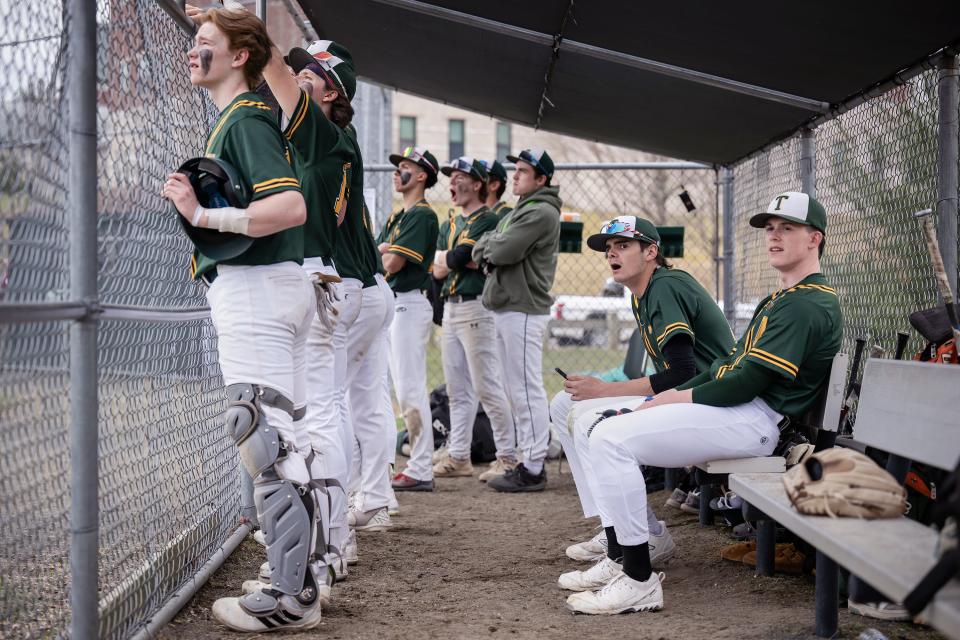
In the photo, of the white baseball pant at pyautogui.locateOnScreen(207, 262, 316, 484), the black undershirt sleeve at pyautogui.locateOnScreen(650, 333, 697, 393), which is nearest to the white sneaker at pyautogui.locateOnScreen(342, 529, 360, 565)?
the white baseball pant at pyautogui.locateOnScreen(207, 262, 316, 484)

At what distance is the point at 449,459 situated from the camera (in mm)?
7238

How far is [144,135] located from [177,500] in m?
1.42

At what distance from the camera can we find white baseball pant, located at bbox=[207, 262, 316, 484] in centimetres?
310

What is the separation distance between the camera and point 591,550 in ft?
14.8

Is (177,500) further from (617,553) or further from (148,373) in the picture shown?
(617,553)

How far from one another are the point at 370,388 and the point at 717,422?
186 centimetres

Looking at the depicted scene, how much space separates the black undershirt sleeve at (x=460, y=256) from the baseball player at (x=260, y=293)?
3.54m

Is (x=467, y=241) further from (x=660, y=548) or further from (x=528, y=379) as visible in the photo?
(x=660, y=548)

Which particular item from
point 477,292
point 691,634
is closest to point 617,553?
point 691,634

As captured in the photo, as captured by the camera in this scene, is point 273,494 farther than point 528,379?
No

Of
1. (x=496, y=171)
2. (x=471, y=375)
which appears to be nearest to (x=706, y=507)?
(x=471, y=375)

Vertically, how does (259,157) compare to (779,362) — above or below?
above

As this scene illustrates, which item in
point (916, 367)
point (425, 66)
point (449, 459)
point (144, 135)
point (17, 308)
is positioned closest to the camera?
point (17, 308)

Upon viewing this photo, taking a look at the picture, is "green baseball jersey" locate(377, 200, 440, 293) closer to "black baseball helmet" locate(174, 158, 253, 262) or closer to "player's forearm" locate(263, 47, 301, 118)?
"player's forearm" locate(263, 47, 301, 118)
